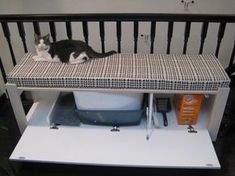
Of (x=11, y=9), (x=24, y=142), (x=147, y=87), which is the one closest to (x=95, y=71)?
(x=147, y=87)

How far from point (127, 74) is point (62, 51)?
0.39m

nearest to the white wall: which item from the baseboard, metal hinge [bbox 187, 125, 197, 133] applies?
the baseboard

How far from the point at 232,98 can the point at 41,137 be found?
4.29 ft

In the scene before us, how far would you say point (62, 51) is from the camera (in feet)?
4.01

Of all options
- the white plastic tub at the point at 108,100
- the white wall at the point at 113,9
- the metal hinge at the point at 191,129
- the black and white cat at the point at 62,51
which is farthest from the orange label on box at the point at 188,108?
the white wall at the point at 113,9

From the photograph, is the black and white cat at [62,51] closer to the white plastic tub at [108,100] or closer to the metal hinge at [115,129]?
the white plastic tub at [108,100]

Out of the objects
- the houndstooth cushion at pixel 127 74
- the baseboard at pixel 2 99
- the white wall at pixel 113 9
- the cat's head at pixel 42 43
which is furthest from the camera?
the white wall at pixel 113 9

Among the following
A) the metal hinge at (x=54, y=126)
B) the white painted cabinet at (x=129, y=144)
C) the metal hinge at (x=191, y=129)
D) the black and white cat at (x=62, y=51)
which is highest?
the black and white cat at (x=62, y=51)

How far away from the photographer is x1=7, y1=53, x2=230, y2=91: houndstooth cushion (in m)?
1.08

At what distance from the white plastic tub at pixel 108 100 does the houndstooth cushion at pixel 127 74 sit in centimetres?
8

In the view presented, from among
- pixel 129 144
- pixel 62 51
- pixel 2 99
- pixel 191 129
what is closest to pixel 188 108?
pixel 191 129

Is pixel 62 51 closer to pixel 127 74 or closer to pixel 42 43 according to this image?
pixel 42 43

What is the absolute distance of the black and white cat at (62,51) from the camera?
1.20 metres

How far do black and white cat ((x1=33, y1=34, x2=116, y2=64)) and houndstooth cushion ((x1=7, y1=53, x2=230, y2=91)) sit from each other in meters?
0.03
